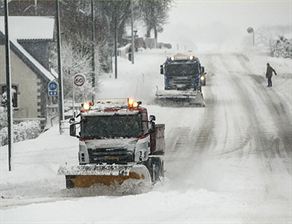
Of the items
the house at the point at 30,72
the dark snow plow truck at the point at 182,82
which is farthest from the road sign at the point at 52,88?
the house at the point at 30,72

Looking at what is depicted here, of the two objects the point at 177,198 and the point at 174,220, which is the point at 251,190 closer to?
the point at 177,198

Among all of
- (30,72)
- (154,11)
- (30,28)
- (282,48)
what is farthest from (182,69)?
(154,11)

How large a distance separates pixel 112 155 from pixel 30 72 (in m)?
23.5

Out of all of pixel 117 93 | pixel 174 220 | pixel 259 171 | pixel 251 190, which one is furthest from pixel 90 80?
pixel 174 220

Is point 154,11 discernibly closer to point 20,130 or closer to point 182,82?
point 182,82

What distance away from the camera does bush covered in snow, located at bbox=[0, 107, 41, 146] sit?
1356 inches

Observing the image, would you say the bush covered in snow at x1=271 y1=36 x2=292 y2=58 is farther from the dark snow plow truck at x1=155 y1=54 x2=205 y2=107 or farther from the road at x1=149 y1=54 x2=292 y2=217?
the dark snow plow truck at x1=155 y1=54 x2=205 y2=107

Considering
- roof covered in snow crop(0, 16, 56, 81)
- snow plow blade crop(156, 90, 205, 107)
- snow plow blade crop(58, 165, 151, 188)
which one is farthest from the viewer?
roof covered in snow crop(0, 16, 56, 81)

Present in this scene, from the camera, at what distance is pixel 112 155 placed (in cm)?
1755

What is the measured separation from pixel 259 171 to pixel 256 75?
105 feet

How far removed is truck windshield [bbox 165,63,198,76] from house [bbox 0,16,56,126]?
7781mm

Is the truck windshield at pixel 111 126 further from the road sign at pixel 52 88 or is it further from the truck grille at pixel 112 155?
the road sign at pixel 52 88

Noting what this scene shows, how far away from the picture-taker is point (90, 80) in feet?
144

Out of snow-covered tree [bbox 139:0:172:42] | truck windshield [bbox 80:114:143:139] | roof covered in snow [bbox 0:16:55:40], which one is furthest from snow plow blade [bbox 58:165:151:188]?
snow-covered tree [bbox 139:0:172:42]
